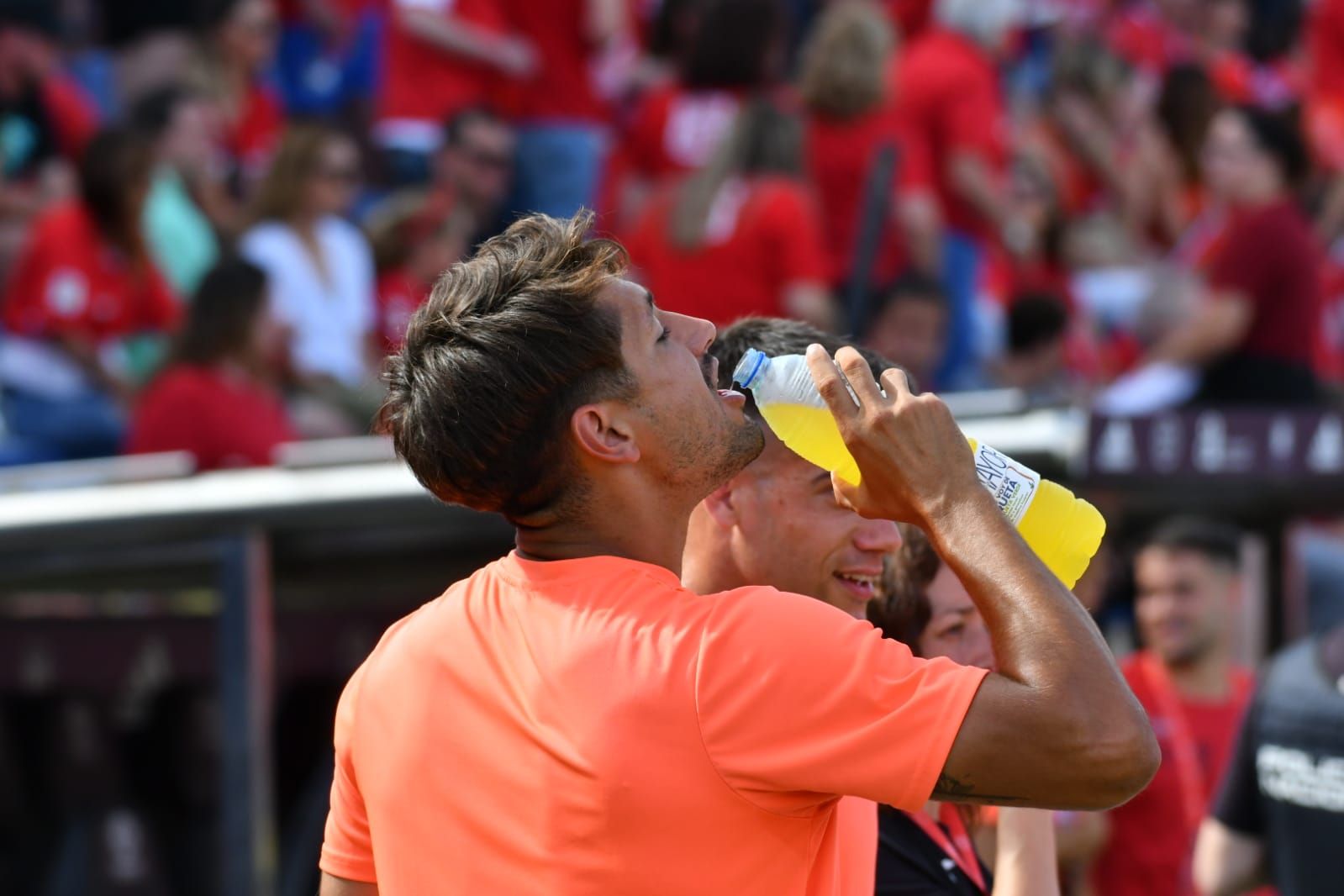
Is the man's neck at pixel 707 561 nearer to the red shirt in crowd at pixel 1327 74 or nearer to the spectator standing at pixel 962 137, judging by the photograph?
the spectator standing at pixel 962 137

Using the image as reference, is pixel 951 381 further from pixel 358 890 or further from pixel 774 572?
pixel 358 890

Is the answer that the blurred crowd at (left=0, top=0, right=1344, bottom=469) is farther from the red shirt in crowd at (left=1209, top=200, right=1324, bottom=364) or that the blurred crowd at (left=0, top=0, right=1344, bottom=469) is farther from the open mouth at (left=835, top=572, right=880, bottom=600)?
the open mouth at (left=835, top=572, right=880, bottom=600)

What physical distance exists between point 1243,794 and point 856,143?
334cm

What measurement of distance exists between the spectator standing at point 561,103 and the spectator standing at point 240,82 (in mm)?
1294

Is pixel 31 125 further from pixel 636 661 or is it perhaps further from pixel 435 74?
pixel 636 661

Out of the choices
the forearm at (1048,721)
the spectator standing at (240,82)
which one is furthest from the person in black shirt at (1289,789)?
the spectator standing at (240,82)

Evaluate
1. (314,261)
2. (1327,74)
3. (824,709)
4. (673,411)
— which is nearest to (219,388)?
(314,261)

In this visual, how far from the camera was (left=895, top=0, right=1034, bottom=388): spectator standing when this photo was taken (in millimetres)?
7402

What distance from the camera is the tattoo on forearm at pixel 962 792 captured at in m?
1.78

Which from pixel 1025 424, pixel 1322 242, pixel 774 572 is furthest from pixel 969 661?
pixel 1322 242

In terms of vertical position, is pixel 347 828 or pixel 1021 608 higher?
pixel 1021 608

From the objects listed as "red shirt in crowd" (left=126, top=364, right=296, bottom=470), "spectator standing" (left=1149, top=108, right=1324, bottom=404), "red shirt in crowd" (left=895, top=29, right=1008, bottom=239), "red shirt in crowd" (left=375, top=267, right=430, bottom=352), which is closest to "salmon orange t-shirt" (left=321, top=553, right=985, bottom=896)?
"red shirt in crowd" (left=126, top=364, right=296, bottom=470)

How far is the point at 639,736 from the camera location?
72.4 inches

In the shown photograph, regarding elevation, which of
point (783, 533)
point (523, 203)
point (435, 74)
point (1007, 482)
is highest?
point (1007, 482)
